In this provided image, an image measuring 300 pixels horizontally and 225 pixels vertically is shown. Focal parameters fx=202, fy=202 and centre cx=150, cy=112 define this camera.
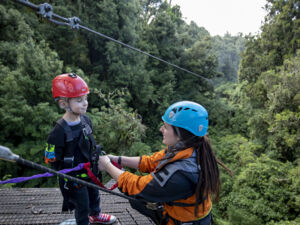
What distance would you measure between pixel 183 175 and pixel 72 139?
45.2 inches

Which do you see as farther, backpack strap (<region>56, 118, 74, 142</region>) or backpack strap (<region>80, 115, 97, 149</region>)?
backpack strap (<region>80, 115, 97, 149</region>)

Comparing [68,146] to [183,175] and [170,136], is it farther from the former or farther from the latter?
[183,175]

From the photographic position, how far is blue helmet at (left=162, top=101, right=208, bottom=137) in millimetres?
1564

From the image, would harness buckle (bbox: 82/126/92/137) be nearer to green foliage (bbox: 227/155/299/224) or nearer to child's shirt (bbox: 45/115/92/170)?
child's shirt (bbox: 45/115/92/170)

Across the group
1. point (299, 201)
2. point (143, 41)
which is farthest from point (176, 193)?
point (143, 41)

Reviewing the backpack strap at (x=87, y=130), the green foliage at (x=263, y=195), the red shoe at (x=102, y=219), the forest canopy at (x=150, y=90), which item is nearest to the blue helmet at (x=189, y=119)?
the backpack strap at (x=87, y=130)

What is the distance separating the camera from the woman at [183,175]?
146cm

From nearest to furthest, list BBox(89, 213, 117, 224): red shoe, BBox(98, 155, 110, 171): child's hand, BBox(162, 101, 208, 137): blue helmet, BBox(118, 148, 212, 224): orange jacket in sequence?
1. BBox(118, 148, 212, 224): orange jacket
2. BBox(162, 101, 208, 137): blue helmet
3. BBox(98, 155, 110, 171): child's hand
4. BBox(89, 213, 117, 224): red shoe

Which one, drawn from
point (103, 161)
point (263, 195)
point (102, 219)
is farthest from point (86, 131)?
point (263, 195)

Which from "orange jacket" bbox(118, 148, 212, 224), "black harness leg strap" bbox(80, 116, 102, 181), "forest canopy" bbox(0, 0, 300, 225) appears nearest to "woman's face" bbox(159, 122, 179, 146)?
"orange jacket" bbox(118, 148, 212, 224)

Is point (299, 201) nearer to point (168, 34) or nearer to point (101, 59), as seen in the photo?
point (101, 59)

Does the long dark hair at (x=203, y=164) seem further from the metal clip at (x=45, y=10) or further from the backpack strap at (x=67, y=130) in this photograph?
the metal clip at (x=45, y=10)

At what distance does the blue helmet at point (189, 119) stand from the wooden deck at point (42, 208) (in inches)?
79.0

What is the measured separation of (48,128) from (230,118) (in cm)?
1412
